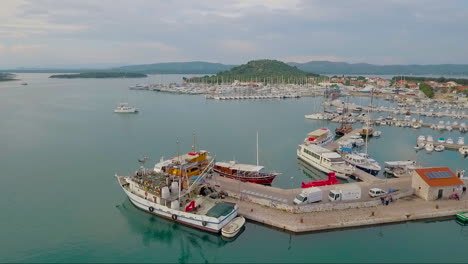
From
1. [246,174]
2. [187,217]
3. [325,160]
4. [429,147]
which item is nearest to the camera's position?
[187,217]

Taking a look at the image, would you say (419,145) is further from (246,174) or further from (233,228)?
(233,228)

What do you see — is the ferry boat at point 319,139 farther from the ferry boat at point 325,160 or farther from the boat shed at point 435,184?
the boat shed at point 435,184

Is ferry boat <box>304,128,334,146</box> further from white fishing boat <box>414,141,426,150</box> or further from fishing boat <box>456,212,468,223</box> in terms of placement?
fishing boat <box>456,212,468,223</box>

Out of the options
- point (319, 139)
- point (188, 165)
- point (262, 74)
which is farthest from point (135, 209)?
point (262, 74)

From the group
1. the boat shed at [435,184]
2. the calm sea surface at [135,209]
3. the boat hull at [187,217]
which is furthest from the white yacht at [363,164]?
the boat hull at [187,217]

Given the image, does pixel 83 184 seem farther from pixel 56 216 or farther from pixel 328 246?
pixel 328 246

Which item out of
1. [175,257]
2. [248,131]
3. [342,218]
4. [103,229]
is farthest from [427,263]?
[248,131]
